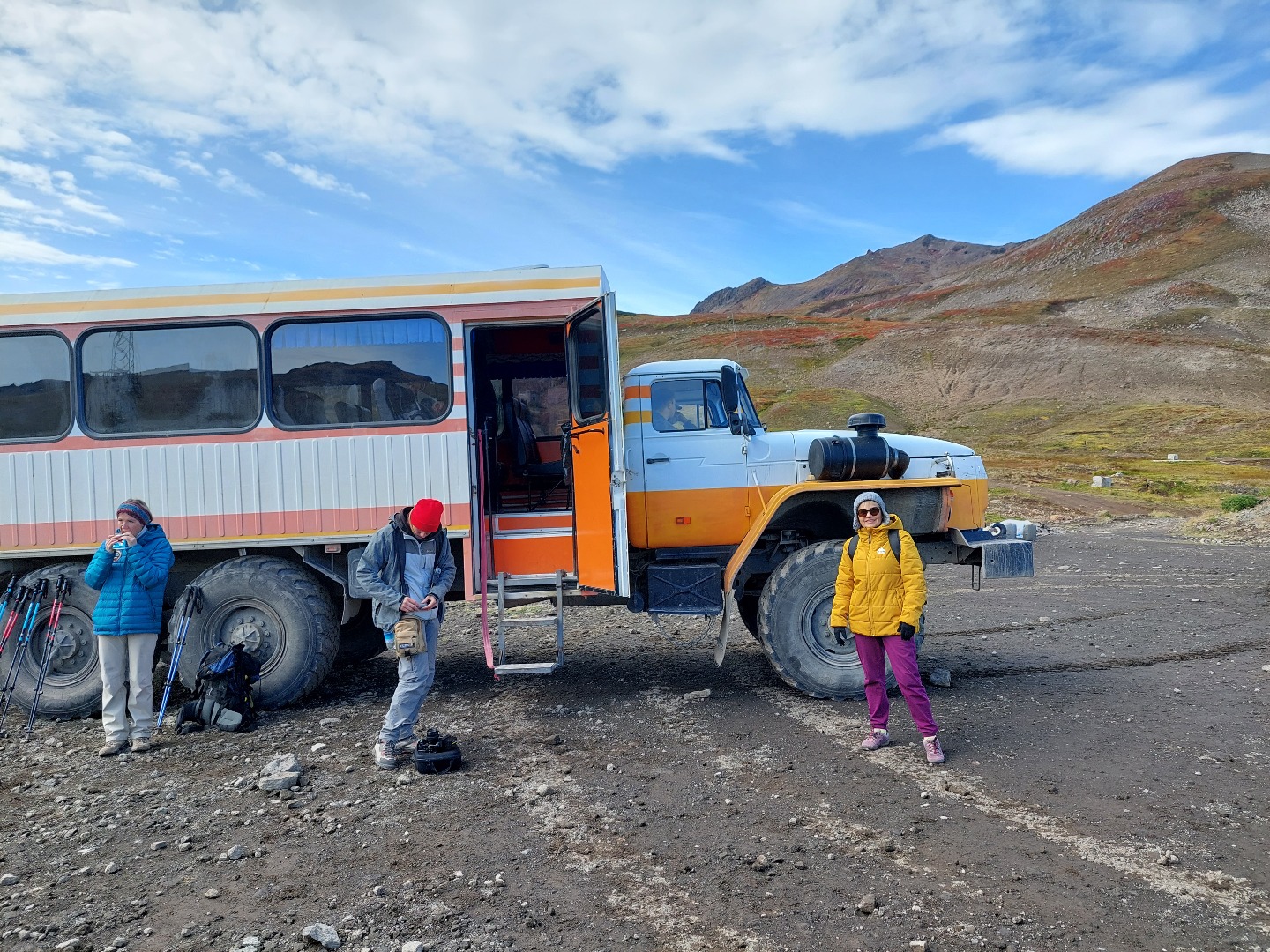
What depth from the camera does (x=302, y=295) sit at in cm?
684

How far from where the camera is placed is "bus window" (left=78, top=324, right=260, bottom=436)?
6820 millimetres

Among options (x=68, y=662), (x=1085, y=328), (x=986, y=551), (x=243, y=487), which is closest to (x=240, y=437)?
(x=243, y=487)

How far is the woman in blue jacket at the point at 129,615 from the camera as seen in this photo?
235 inches

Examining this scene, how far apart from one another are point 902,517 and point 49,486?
22.9 feet

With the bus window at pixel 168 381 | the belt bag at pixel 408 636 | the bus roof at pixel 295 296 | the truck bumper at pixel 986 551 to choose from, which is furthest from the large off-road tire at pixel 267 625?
the truck bumper at pixel 986 551

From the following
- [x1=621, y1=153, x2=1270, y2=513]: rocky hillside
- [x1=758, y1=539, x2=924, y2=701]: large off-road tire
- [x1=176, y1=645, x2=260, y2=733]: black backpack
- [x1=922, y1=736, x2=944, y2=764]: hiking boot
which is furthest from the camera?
[x1=621, y1=153, x2=1270, y2=513]: rocky hillside

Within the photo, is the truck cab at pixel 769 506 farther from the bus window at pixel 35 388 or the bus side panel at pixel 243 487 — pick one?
the bus window at pixel 35 388

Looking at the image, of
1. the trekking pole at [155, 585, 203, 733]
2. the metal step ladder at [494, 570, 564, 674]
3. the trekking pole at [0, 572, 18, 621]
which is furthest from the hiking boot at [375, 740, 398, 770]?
the trekking pole at [0, 572, 18, 621]

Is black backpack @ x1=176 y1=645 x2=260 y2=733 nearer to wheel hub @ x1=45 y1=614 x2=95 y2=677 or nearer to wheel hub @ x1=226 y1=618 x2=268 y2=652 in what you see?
wheel hub @ x1=226 y1=618 x2=268 y2=652

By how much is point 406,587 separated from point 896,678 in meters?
3.32

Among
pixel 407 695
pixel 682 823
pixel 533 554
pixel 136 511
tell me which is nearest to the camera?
pixel 682 823

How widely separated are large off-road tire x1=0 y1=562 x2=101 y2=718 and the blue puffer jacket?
3.13 feet

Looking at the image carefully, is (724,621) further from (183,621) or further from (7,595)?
(7,595)

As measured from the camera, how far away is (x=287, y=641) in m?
6.80
